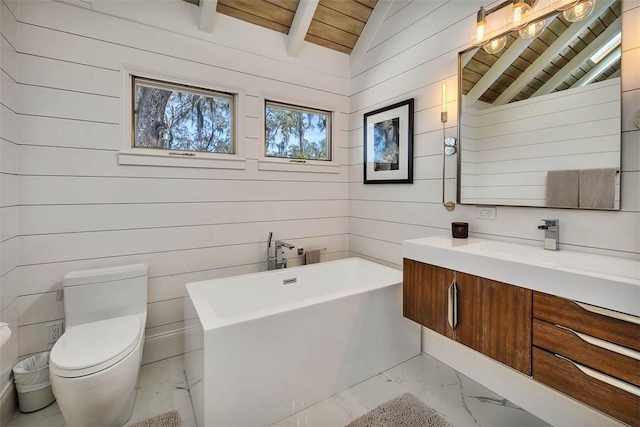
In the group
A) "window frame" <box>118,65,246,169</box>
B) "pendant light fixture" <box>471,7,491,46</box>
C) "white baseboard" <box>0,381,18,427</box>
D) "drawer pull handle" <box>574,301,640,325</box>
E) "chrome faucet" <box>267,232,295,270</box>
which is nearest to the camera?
"drawer pull handle" <box>574,301,640,325</box>

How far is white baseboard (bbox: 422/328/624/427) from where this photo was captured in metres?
1.53

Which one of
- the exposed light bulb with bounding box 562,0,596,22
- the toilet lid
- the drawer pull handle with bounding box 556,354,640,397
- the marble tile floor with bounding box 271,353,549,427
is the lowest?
the marble tile floor with bounding box 271,353,549,427

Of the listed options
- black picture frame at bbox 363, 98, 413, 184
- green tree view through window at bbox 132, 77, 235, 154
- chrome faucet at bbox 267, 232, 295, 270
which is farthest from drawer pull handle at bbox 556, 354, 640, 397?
green tree view through window at bbox 132, 77, 235, 154

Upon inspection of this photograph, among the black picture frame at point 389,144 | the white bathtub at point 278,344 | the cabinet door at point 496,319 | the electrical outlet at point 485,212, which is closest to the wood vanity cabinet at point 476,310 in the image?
the cabinet door at point 496,319

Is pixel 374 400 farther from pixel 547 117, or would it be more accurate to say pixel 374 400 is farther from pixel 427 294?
pixel 547 117

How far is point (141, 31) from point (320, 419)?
2814mm

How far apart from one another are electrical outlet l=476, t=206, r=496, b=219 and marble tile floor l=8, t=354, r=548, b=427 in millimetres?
1121

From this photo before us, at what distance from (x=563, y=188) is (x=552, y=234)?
0.84ft

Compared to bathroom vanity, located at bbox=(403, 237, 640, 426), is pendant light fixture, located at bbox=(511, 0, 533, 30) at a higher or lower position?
higher

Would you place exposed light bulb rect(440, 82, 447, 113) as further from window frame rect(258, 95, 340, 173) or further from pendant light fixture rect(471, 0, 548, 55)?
window frame rect(258, 95, 340, 173)

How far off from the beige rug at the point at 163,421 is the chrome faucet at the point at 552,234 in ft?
7.41

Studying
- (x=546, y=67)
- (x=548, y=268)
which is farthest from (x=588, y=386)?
(x=546, y=67)

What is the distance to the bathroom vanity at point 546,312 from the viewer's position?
1.08 meters

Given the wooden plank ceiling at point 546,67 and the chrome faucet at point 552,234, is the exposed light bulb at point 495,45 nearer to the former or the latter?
the wooden plank ceiling at point 546,67
